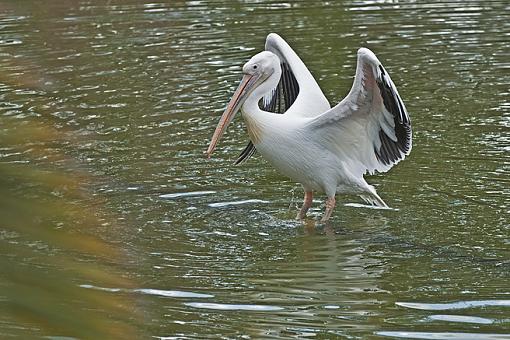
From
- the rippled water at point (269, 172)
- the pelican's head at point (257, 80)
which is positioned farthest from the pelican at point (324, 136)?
the rippled water at point (269, 172)

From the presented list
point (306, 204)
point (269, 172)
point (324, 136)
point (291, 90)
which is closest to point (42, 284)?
point (324, 136)

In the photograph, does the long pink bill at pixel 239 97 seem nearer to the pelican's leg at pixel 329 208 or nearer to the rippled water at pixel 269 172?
the rippled water at pixel 269 172

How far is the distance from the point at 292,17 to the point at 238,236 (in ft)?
20.7

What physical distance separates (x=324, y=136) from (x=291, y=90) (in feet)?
3.75

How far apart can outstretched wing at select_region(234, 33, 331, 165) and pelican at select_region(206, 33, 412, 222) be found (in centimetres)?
8

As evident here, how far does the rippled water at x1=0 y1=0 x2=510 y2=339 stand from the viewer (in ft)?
12.8

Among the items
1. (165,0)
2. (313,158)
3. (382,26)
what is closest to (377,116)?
(313,158)

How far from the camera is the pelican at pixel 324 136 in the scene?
Answer: 17.6ft

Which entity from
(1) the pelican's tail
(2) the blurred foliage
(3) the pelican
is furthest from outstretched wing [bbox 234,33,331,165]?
(2) the blurred foliage

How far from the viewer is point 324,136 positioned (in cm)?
551

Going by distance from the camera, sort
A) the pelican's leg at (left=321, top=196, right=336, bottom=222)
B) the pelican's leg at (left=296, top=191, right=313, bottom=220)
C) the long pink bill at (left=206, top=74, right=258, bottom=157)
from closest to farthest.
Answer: the long pink bill at (left=206, top=74, right=258, bottom=157)
the pelican's leg at (left=321, top=196, right=336, bottom=222)
the pelican's leg at (left=296, top=191, right=313, bottom=220)

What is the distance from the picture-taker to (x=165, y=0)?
12320 mm

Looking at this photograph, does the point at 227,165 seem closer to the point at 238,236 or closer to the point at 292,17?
the point at 238,236

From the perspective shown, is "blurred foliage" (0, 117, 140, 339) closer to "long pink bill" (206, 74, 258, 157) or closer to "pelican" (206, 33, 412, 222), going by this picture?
"pelican" (206, 33, 412, 222)
